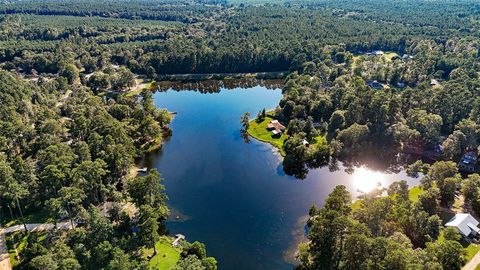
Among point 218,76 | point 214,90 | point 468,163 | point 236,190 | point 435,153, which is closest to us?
point 236,190

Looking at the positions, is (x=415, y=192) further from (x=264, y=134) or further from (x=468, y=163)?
(x=264, y=134)

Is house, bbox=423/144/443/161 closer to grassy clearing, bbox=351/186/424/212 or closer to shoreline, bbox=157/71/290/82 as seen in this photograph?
grassy clearing, bbox=351/186/424/212

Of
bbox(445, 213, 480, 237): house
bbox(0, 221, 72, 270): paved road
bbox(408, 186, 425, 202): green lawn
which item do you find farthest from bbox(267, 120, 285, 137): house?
bbox(0, 221, 72, 270): paved road

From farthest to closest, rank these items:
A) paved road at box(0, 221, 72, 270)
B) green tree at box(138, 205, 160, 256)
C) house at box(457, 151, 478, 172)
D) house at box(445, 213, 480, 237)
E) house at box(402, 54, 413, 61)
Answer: house at box(402, 54, 413, 61)
house at box(457, 151, 478, 172)
house at box(445, 213, 480, 237)
paved road at box(0, 221, 72, 270)
green tree at box(138, 205, 160, 256)

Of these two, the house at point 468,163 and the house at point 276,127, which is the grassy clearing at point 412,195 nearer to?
the house at point 468,163

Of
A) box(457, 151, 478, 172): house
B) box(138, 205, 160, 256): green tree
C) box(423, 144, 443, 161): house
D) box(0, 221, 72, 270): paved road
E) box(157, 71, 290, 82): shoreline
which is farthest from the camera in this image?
box(157, 71, 290, 82): shoreline

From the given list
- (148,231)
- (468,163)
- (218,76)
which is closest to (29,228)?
(148,231)
